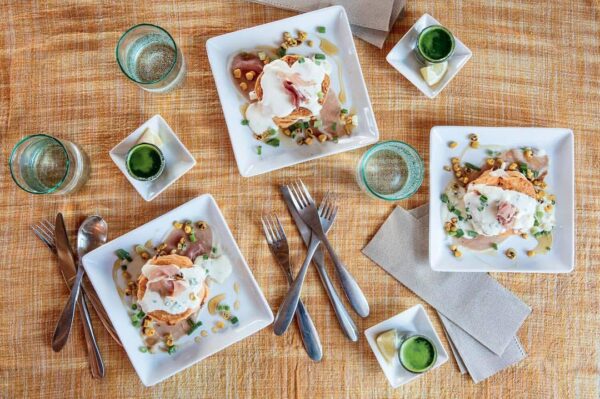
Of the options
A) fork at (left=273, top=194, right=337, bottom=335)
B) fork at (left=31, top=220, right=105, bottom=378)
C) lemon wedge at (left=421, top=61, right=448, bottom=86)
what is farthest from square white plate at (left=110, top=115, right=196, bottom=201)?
lemon wedge at (left=421, top=61, right=448, bottom=86)

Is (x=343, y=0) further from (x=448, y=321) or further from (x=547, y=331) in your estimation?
(x=547, y=331)

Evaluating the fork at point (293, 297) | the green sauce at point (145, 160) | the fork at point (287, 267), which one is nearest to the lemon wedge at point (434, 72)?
the fork at point (293, 297)

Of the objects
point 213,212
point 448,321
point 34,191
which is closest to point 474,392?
point 448,321

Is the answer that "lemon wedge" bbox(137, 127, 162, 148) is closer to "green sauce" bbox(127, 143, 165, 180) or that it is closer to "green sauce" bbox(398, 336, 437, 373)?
"green sauce" bbox(127, 143, 165, 180)

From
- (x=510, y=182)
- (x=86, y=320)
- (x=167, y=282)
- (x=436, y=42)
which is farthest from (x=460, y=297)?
(x=86, y=320)

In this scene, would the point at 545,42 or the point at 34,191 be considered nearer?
the point at 34,191

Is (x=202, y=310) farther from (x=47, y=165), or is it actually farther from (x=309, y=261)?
(x=47, y=165)
